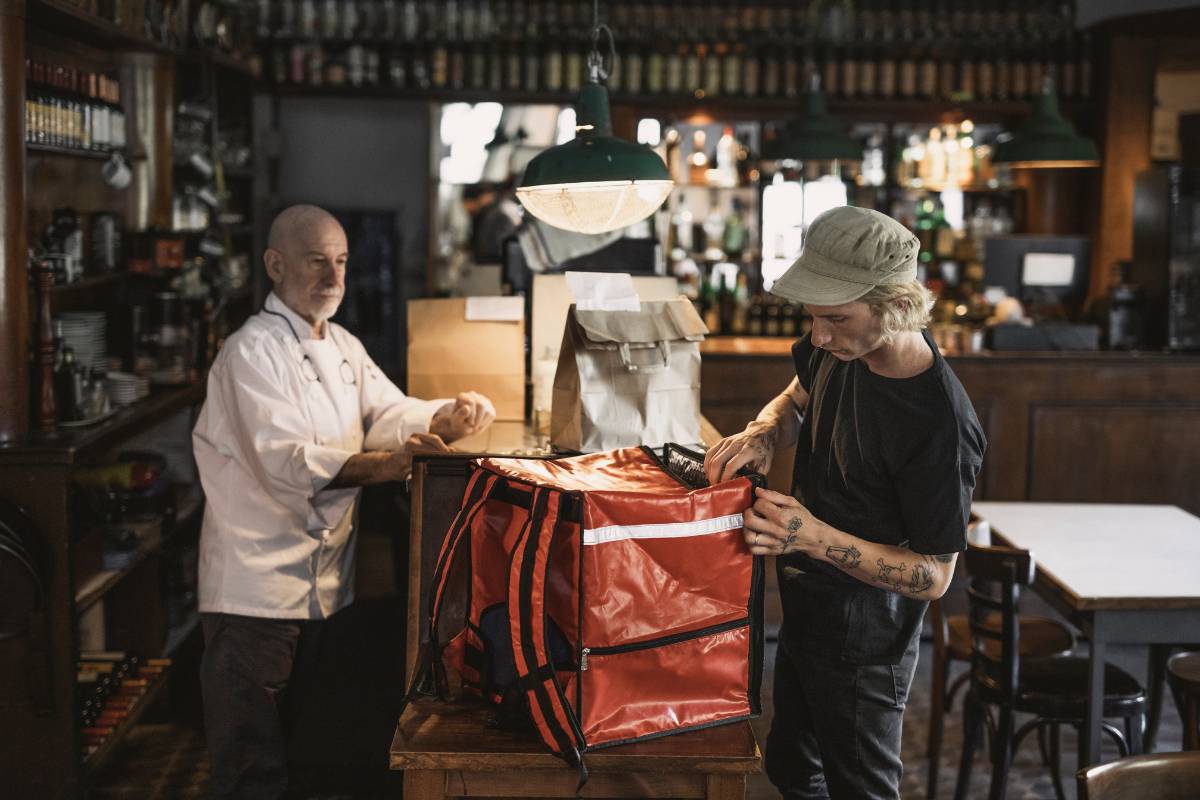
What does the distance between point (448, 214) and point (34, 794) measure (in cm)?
483

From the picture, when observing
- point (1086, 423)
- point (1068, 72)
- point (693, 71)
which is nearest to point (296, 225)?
point (1086, 423)

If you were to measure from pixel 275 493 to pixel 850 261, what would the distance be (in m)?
1.51

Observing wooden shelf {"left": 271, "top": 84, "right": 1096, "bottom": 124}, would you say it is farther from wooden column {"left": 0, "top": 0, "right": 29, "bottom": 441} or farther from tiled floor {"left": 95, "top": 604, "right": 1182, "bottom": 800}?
tiled floor {"left": 95, "top": 604, "right": 1182, "bottom": 800}

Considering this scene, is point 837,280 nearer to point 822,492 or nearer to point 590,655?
point 822,492

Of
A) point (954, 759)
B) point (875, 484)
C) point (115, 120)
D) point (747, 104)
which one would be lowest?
point (954, 759)

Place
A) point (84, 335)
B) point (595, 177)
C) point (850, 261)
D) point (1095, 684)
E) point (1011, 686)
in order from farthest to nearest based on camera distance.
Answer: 1. point (84, 335)
2. point (1011, 686)
3. point (1095, 684)
4. point (595, 177)
5. point (850, 261)

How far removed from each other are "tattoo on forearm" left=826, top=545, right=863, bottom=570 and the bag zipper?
0.66 feet

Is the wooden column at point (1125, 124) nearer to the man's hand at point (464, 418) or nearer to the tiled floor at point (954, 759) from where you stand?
the tiled floor at point (954, 759)

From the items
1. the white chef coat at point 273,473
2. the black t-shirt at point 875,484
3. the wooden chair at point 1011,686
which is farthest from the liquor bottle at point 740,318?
the black t-shirt at point 875,484

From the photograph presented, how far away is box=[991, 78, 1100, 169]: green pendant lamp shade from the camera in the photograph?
16.9ft

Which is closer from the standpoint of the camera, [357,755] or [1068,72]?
[357,755]

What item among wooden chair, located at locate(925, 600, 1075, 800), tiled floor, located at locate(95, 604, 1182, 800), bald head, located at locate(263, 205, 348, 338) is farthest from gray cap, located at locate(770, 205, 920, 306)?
tiled floor, located at locate(95, 604, 1182, 800)

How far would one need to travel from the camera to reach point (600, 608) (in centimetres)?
183

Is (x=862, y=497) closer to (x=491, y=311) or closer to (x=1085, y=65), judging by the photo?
(x=491, y=311)
